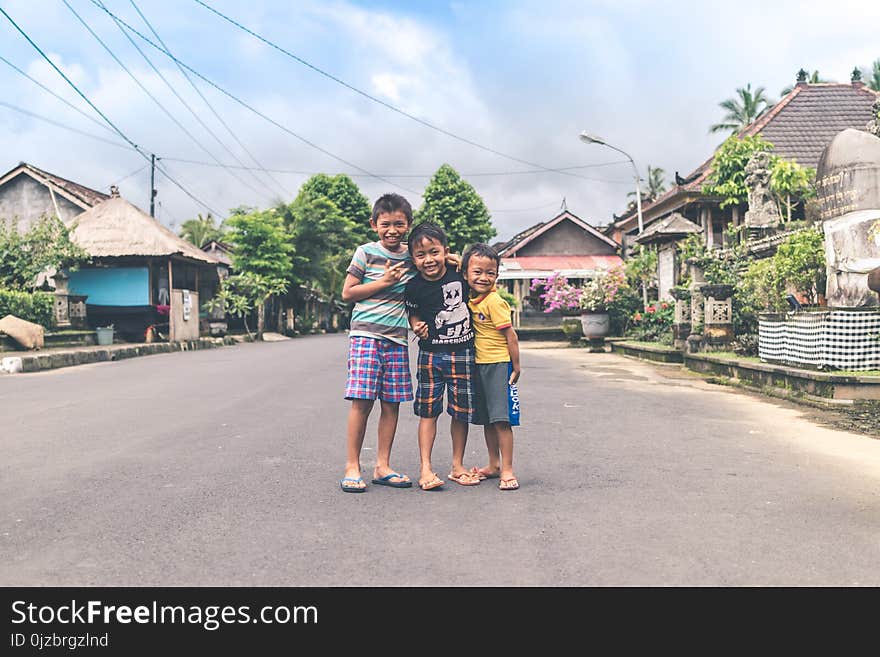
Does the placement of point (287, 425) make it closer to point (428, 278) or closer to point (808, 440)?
point (428, 278)

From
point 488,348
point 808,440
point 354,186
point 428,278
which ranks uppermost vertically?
point 354,186

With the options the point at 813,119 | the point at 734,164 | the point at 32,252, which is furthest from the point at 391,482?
the point at 813,119

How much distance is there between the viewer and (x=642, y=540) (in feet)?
11.9

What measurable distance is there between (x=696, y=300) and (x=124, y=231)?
18999mm

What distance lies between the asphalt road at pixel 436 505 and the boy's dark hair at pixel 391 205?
1.59 metres

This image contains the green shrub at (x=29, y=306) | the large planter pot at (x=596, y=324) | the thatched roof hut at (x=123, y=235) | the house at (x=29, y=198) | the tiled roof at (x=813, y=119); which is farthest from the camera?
the house at (x=29, y=198)

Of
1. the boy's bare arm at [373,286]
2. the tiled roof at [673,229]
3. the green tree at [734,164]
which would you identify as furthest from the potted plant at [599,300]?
the boy's bare arm at [373,286]

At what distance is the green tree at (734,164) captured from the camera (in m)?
20.2

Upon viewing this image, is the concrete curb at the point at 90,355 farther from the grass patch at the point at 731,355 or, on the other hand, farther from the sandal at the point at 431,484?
the sandal at the point at 431,484

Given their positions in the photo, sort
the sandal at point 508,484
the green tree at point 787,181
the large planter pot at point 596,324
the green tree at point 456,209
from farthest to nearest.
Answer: the green tree at point 456,209, the large planter pot at point 596,324, the green tree at point 787,181, the sandal at point 508,484

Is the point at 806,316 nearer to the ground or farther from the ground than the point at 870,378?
farther from the ground

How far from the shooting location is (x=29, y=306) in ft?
62.2
